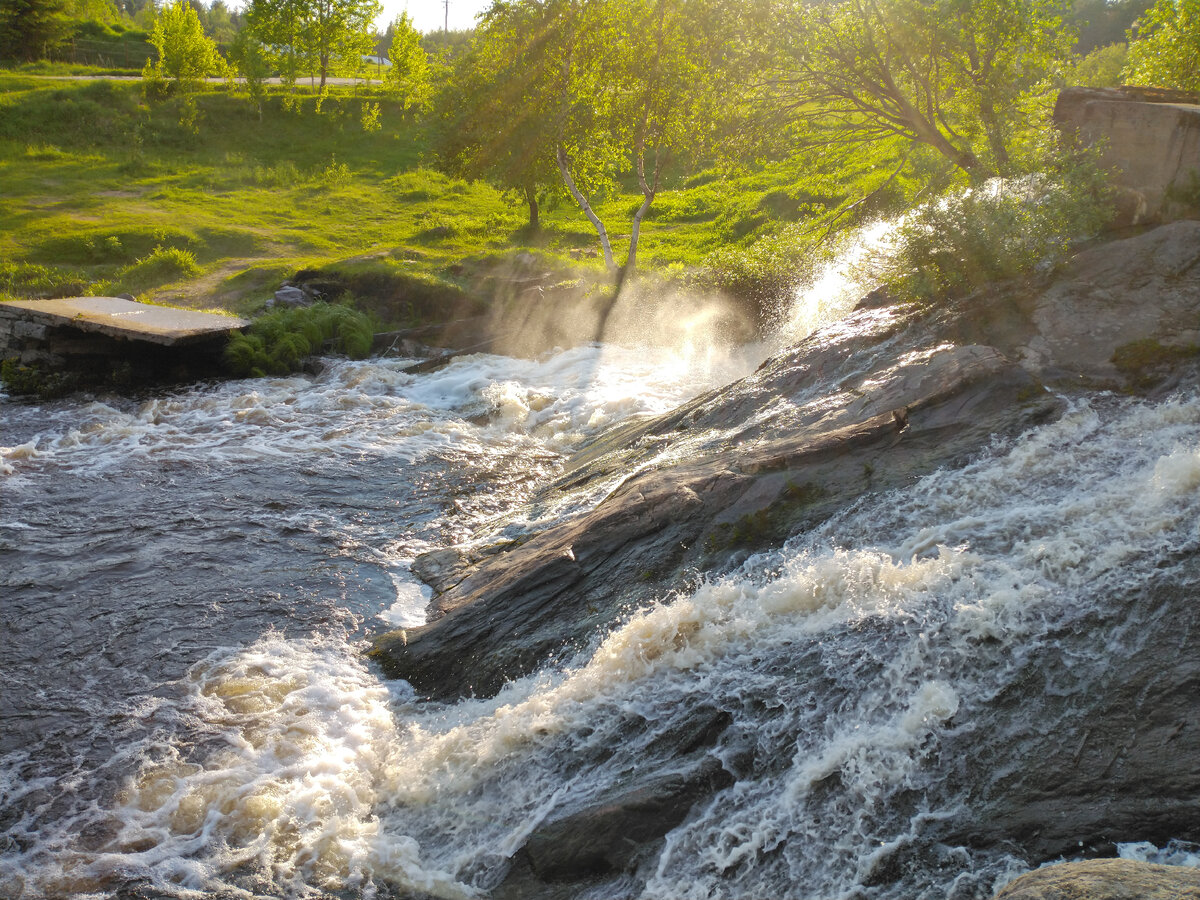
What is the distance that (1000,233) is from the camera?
10484mm

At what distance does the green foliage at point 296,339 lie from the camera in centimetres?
1790

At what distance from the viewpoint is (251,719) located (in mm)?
7332

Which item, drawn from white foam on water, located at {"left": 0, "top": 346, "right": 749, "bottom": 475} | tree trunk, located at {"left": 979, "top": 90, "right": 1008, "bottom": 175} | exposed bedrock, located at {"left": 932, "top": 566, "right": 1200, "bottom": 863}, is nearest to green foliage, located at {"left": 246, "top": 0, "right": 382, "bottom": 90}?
white foam on water, located at {"left": 0, "top": 346, "right": 749, "bottom": 475}

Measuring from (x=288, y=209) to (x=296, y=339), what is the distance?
15268 millimetres

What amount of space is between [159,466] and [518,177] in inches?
633

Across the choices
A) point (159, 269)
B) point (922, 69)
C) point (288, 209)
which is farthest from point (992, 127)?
point (288, 209)

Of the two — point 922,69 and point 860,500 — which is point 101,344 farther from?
point 922,69

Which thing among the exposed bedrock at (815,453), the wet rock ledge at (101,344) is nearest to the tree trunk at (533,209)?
the wet rock ledge at (101,344)

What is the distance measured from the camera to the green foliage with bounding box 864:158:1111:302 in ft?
34.1

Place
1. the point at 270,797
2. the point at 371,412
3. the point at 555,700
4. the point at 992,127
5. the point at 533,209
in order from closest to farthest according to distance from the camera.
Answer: the point at 270,797
the point at 555,700
the point at 992,127
the point at 371,412
the point at 533,209

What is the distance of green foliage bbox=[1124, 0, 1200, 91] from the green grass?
520cm

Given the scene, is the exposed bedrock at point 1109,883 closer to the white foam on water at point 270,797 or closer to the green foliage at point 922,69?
the white foam on water at point 270,797

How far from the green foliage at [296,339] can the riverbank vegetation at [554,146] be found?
2.16m

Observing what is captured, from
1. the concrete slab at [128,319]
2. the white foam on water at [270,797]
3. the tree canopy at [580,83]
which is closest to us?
the white foam on water at [270,797]
